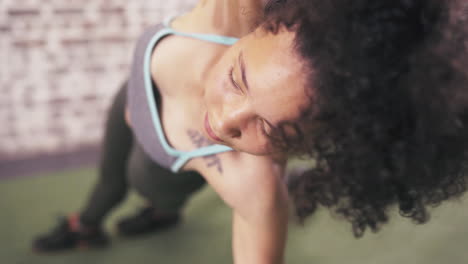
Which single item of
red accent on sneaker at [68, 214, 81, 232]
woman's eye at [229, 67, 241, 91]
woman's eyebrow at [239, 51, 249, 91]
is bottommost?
red accent on sneaker at [68, 214, 81, 232]

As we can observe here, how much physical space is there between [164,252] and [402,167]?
2.99 feet

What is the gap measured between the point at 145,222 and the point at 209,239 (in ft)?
0.71

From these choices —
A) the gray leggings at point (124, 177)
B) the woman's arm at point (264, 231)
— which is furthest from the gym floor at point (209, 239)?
the woman's arm at point (264, 231)

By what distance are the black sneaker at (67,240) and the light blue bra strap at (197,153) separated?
0.58 meters

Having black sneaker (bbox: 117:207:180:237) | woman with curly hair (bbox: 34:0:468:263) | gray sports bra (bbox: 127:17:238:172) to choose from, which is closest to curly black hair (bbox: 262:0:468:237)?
woman with curly hair (bbox: 34:0:468:263)

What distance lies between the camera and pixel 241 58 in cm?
49

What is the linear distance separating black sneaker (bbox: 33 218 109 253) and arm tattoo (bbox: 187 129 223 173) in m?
0.65

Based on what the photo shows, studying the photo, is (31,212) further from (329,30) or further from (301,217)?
(329,30)

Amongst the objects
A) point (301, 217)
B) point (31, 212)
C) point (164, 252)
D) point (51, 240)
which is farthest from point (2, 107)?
point (301, 217)

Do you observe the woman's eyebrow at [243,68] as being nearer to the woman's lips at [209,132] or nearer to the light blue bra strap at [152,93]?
the woman's lips at [209,132]

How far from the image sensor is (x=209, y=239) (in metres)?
1.24

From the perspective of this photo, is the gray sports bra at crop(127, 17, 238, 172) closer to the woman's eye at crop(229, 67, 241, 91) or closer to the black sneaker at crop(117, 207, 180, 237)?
the woman's eye at crop(229, 67, 241, 91)

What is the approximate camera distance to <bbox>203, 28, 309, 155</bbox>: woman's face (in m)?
0.43

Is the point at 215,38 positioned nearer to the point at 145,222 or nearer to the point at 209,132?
the point at 209,132
